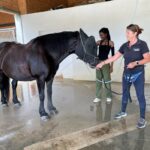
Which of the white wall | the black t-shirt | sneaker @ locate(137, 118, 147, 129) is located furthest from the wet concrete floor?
the white wall

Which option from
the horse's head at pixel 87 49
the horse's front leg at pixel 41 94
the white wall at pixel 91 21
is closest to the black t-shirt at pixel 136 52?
the horse's head at pixel 87 49

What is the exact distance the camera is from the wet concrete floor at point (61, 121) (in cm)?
307

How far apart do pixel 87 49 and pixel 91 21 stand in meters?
3.37

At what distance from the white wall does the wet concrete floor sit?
1.73m

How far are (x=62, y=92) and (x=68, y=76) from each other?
178cm

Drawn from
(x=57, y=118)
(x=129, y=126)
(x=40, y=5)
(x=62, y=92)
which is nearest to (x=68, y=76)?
(x=62, y=92)

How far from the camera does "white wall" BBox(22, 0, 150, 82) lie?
20.1 ft

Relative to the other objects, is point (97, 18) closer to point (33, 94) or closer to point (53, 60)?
point (33, 94)

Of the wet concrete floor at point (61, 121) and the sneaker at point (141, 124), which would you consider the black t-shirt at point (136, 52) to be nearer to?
the sneaker at point (141, 124)

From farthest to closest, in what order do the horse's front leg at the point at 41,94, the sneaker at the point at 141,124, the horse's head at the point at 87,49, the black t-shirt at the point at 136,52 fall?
the horse's front leg at the point at 41,94 → the horse's head at the point at 87,49 → the sneaker at the point at 141,124 → the black t-shirt at the point at 136,52

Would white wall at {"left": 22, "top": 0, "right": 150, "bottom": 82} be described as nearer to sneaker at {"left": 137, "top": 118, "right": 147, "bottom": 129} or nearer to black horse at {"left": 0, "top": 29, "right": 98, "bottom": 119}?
black horse at {"left": 0, "top": 29, "right": 98, "bottom": 119}

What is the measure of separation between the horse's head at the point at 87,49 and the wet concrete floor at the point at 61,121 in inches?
36.8

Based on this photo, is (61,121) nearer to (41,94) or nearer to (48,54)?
(41,94)

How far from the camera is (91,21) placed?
22.4 feet
